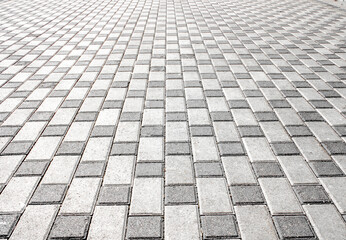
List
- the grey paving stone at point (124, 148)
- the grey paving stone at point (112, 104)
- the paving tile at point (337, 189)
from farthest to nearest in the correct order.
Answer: the grey paving stone at point (112, 104)
the grey paving stone at point (124, 148)
the paving tile at point (337, 189)

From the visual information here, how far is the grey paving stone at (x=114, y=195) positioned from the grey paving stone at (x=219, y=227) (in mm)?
684

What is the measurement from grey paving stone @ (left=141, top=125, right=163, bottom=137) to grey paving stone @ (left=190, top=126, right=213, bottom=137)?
371mm

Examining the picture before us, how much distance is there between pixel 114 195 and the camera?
8.61 ft

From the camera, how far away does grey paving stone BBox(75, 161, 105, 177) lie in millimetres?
2857

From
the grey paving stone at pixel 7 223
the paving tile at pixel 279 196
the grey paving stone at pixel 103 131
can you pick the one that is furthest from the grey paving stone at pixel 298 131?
the grey paving stone at pixel 7 223

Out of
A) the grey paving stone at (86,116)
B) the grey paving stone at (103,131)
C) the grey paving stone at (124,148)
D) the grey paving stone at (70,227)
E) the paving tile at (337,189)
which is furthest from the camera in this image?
the grey paving stone at (86,116)

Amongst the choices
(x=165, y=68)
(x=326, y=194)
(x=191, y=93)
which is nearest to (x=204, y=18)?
(x=165, y=68)

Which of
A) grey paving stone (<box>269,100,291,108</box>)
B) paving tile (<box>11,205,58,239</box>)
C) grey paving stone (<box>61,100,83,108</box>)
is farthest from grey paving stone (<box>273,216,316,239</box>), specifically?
grey paving stone (<box>61,100,83,108</box>)

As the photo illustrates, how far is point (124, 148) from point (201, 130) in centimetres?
92

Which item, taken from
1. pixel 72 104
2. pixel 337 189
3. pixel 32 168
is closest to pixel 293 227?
pixel 337 189

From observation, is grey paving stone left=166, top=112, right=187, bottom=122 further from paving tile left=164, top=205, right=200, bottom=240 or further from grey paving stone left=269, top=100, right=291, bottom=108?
paving tile left=164, top=205, right=200, bottom=240

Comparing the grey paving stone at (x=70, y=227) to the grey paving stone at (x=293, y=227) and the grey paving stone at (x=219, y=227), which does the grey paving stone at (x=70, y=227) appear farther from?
the grey paving stone at (x=293, y=227)

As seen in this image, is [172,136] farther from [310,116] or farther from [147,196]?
[310,116]

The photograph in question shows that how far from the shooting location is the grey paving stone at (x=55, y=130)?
135 inches
